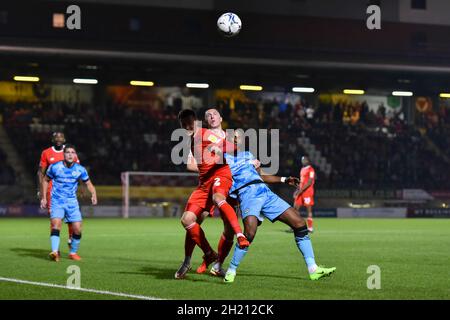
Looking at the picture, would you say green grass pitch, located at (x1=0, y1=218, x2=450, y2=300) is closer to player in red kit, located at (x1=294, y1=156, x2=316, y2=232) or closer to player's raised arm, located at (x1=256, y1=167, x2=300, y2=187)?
player's raised arm, located at (x1=256, y1=167, x2=300, y2=187)

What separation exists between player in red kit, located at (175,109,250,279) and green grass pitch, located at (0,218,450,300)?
582 millimetres

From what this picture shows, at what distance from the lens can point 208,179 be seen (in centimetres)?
1221

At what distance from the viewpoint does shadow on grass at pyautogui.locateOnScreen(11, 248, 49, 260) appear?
1613 cm

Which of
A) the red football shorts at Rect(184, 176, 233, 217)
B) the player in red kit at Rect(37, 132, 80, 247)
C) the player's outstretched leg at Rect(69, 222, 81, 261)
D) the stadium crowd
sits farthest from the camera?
the stadium crowd

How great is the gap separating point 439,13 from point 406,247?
125ft

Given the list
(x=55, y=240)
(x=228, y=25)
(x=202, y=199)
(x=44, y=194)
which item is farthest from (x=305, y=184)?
(x=202, y=199)

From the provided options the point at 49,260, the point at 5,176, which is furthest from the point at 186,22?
the point at 49,260

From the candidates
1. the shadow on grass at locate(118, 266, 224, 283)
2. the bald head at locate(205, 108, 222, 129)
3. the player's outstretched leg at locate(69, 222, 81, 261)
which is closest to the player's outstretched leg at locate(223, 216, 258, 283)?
the shadow on grass at locate(118, 266, 224, 283)

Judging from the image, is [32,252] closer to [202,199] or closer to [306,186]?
[202,199]

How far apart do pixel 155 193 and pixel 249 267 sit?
25.3 m

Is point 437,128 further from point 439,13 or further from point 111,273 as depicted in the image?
point 111,273

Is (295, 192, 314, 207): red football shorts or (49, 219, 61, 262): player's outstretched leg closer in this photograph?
(49, 219, 61, 262): player's outstretched leg

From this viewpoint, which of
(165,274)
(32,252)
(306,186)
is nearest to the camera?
(165,274)

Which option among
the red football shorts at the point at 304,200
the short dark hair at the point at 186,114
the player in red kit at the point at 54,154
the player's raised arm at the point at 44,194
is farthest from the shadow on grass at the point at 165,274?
the red football shorts at the point at 304,200
